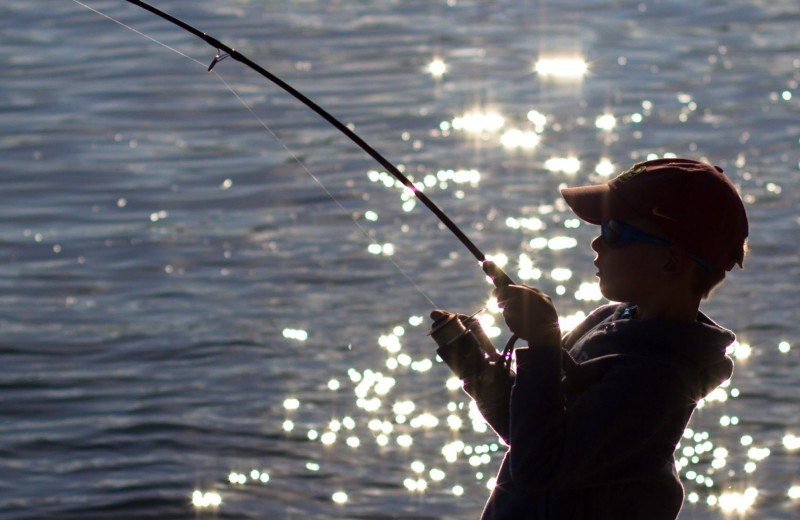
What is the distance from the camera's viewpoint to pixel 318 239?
8016mm

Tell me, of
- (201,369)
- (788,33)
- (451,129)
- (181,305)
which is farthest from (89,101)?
(788,33)

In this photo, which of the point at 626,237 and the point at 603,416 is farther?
the point at 626,237

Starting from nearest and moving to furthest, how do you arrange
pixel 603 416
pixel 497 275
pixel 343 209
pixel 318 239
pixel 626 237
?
pixel 603 416 < pixel 626 237 < pixel 497 275 < pixel 318 239 < pixel 343 209

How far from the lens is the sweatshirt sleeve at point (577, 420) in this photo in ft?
7.69

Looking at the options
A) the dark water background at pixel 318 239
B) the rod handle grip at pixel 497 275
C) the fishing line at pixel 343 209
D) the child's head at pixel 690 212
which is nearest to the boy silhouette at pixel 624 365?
the child's head at pixel 690 212

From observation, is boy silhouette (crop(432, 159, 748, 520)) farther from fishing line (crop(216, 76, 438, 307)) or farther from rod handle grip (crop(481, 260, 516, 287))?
fishing line (crop(216, 76, 438, 307))

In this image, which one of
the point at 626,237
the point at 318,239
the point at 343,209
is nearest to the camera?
the point at 626,237

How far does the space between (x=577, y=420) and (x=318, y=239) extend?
5.71 metres

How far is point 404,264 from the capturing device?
24.9ft

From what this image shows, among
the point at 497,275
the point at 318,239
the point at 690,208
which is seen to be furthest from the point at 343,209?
the point at 690,208

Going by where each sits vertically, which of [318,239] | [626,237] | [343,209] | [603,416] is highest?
[343,209]

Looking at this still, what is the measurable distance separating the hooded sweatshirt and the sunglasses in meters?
0.11

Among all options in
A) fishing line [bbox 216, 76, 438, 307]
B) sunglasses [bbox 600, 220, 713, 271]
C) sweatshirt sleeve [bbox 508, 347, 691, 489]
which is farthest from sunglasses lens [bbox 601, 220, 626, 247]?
fishing line [bbox 216, 76, 438, 307]

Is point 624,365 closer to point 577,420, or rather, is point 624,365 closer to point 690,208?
point 577,420
